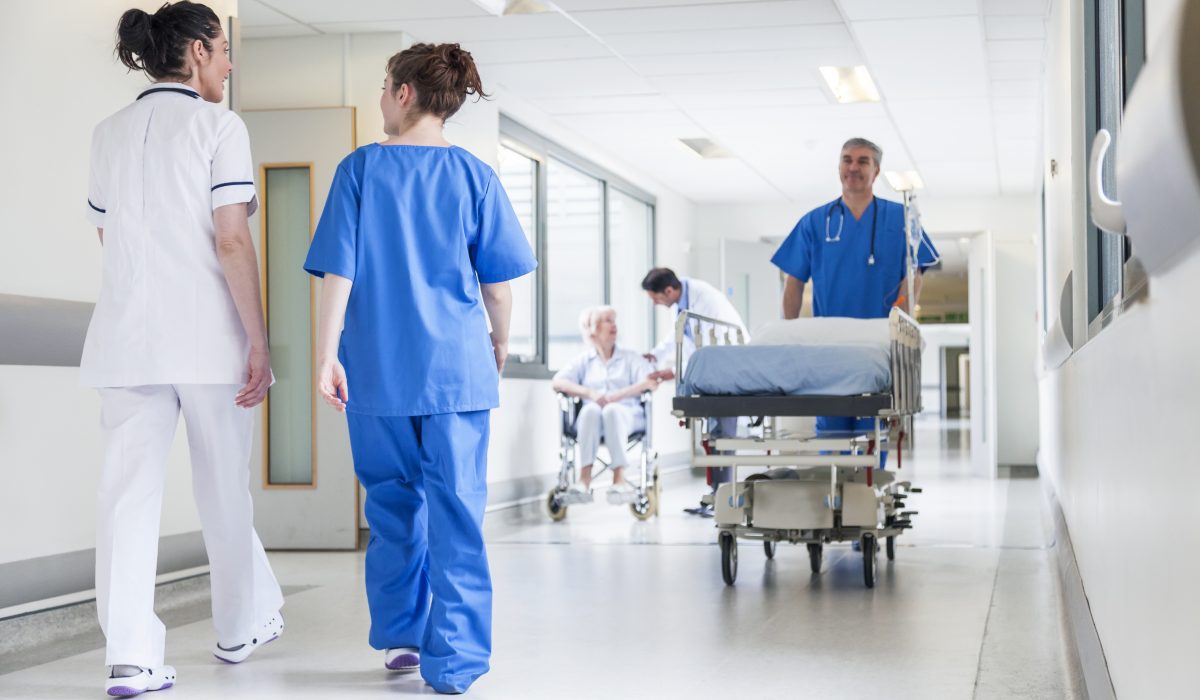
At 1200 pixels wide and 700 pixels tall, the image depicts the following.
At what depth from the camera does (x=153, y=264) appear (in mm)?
2787

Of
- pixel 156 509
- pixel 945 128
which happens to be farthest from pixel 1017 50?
pixel 156 509

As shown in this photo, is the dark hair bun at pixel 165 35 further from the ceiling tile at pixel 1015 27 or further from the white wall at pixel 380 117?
the ceiling tile at pixel 1015 27

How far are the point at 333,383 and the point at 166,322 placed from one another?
384 mm

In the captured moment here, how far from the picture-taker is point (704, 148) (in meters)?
8.98

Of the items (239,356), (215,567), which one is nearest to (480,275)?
(239,356)

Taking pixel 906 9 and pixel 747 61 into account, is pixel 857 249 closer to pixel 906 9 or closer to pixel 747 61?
pixel 906 9

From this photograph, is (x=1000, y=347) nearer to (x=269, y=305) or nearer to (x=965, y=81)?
(x=965, y=81)

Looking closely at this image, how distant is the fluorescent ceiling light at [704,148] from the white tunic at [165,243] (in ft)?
19.6

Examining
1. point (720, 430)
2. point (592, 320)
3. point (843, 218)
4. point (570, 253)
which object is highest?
point (570, 253)

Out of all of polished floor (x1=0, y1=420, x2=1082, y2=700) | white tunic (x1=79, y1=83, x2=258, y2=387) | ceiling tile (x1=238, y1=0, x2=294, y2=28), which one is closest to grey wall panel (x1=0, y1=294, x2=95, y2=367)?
white tunic (x1=79, y1=83, x2=258, y2=387)

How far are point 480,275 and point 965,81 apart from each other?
4654mm

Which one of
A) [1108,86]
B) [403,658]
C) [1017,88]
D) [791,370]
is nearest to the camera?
[1108,86]

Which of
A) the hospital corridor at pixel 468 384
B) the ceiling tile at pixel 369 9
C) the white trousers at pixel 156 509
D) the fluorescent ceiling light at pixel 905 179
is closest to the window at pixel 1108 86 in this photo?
the hospital corridor at pixel 468 384

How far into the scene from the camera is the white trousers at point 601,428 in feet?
23.5
